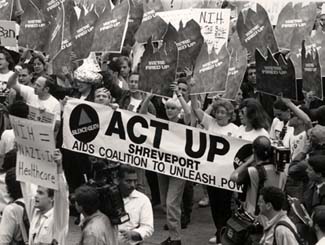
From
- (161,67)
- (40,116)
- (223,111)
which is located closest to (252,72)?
(223,111)

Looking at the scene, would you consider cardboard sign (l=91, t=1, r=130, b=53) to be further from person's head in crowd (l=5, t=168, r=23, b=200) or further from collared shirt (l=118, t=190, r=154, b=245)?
collared shirt (l=118, t=190, r=154, b=245)

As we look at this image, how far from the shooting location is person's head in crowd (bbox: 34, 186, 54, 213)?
32.6ft

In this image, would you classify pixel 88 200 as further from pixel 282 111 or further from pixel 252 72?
pixel 252 72

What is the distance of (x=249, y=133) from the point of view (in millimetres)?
12219

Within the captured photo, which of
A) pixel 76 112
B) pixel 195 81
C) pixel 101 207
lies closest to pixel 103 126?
pixel 76 112

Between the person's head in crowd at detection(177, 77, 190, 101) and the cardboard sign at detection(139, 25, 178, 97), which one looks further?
the person's head in crowd at detection(177, 77, 190, 101)

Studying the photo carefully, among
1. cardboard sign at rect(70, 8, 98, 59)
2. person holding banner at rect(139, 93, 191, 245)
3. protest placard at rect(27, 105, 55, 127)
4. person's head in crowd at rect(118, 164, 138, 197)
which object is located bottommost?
person holding banner at rect(139, 93, 191, 245)

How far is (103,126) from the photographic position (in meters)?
12.9

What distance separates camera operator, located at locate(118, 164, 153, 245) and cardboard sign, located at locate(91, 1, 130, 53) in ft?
11.8

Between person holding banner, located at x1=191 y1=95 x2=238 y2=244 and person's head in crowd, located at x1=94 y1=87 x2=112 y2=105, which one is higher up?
person's head in crowd, located at x1=94 y1=87 x2=112 y2=105

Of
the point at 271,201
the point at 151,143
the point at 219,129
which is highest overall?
the point at 271,201

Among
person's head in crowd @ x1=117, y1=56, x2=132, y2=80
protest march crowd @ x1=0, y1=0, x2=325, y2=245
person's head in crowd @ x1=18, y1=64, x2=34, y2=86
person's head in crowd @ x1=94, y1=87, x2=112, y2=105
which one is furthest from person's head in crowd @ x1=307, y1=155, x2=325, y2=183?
person's head in crowd @ x1=18, y1=64, x2=34, y2=86

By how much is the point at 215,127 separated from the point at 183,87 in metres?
0.93

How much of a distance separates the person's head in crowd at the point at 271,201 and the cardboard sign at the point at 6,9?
20.1 feet
